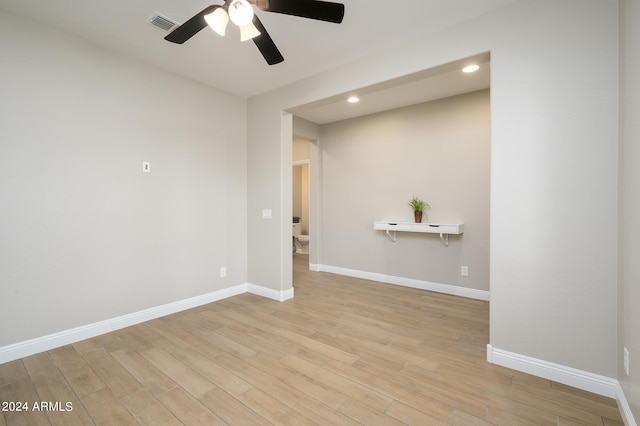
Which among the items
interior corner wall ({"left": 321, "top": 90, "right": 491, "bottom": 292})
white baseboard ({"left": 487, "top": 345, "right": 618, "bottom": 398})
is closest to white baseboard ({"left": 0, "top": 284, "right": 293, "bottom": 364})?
interior corner wall ({"left": 321, "top": 90, "right": 491, "bottom": 292})

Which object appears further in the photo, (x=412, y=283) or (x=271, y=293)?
(x=412, y=283)

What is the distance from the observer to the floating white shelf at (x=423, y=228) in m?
3.85

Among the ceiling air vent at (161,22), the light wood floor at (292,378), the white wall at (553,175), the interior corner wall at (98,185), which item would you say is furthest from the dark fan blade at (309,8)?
the light wood floor at (292,378)

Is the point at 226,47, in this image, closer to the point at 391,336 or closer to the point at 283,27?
the point at 283,27

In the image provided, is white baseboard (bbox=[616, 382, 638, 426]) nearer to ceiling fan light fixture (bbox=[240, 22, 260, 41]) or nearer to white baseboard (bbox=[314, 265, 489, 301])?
white baseboard (bbox=[314, 265, 489, 301])

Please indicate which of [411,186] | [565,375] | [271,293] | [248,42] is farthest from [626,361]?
[248,42]

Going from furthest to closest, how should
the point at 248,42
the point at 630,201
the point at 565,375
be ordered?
the point at 248,42 → the point at 565,375 → the point at 630,201

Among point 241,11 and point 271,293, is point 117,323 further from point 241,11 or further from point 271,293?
point 241,11

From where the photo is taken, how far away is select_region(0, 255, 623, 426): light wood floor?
170cm

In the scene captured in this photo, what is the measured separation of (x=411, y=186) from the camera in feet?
14.4

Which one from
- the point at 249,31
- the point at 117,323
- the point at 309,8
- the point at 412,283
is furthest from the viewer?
the point at 412,283

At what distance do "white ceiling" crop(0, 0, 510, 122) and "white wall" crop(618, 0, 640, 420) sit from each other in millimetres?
876

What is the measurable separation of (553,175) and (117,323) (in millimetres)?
3964

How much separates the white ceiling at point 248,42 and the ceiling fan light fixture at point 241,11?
0.60 m
